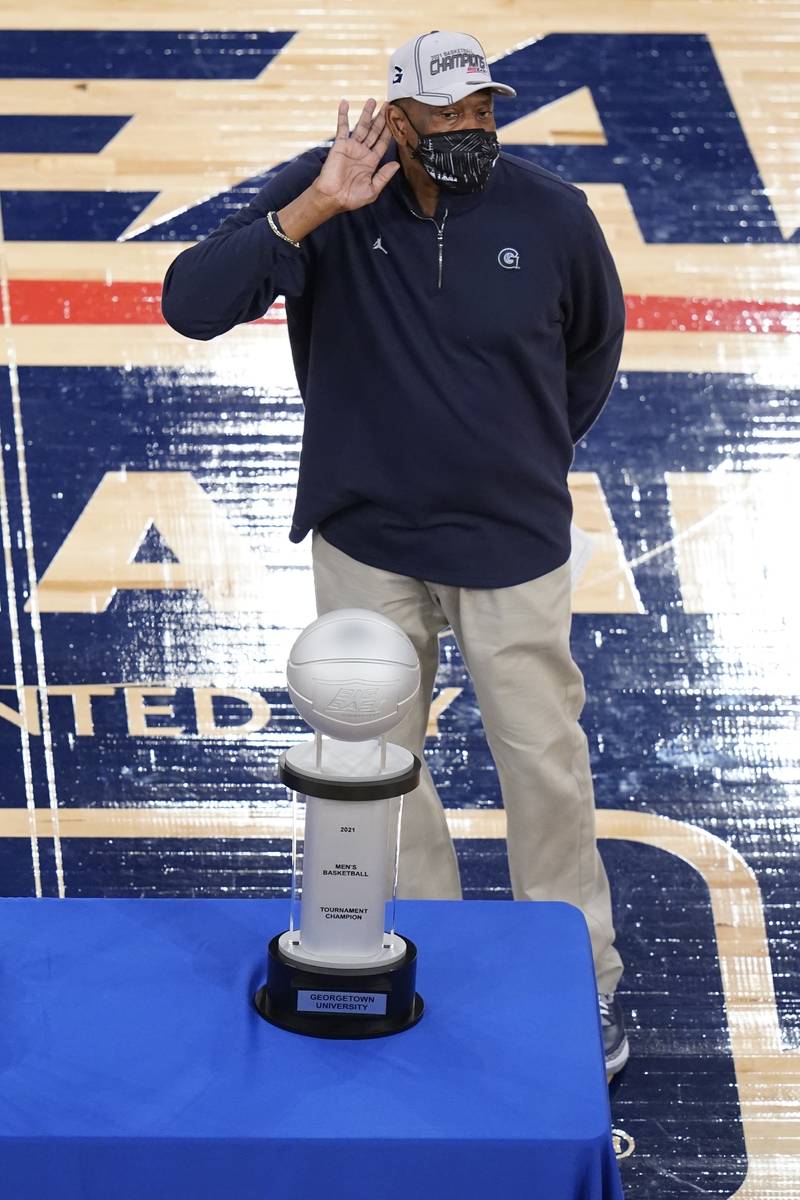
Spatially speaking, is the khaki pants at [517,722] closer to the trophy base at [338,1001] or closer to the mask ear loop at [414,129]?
the mask ear loop at [414,129]

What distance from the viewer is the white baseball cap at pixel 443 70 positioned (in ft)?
6.42

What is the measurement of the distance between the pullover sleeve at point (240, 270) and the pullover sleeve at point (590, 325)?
0.35 m

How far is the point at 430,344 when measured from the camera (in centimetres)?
202

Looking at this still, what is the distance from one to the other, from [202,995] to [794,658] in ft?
5.69

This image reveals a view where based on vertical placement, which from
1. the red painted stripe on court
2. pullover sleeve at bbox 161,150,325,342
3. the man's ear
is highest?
the man's ear

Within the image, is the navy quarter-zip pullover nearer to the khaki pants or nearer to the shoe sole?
the khaki pants

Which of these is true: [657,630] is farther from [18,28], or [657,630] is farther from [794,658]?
[18,28]

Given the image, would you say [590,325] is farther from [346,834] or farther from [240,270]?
[346,834]

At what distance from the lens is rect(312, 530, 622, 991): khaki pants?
82.8 inches

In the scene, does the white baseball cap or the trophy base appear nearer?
the trophy base

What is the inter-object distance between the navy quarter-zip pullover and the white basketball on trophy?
2.15ft

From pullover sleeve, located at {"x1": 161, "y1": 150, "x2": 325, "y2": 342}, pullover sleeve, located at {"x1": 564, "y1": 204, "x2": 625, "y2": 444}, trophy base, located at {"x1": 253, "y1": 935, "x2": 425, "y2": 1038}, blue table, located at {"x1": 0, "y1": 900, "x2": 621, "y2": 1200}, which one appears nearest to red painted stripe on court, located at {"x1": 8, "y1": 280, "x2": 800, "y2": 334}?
pullover sleeve, located at {"x1": 564, "y1": 204, "x2": 625, "y2": 444}

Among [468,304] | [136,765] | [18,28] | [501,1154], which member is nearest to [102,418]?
[136,765]

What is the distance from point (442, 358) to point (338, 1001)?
92cm
